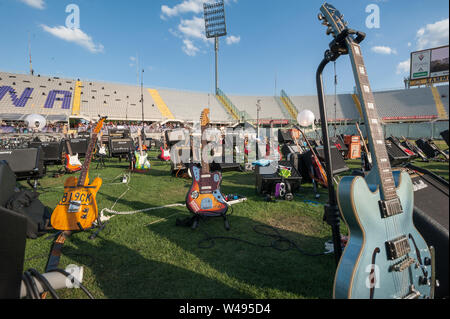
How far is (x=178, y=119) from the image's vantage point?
33.9m

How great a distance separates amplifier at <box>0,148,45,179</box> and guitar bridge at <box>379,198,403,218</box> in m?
6.61

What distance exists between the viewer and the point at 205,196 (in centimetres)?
385

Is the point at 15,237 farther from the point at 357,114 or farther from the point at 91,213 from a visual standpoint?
the point at 357,114

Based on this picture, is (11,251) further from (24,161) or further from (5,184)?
(24,161)

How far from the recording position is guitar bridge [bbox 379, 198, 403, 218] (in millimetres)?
1674

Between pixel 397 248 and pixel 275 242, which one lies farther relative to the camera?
pixel 275 242

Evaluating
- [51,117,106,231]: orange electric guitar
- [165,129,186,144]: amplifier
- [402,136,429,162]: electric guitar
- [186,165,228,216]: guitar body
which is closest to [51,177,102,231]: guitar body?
[51,117,106,231]: orange electric guitar

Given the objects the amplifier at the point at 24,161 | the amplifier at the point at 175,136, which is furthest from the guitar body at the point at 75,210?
the amplifier at the point at 175,136

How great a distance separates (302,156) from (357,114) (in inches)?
1367

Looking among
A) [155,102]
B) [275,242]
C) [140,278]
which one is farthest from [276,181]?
[155,102]

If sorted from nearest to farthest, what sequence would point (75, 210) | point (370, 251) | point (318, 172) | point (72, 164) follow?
point (370, 251), point (75, 210), point (318, 172), point (72, 164)

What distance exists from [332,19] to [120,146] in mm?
10707

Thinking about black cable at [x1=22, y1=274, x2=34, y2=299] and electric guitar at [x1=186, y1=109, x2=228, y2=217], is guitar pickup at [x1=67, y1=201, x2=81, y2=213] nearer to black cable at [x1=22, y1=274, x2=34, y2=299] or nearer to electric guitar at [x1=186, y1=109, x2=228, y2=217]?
electric guitar at [x1=186, y1=109, x2=228, y2=217]
